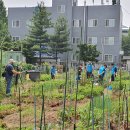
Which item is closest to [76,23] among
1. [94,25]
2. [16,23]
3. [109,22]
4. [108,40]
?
[94,25]

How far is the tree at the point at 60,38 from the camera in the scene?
41500 mm

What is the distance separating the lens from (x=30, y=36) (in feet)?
134

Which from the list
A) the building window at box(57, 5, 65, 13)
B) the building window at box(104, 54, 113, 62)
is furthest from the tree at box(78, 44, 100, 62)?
the building window at box(57, 5, 65, 13)

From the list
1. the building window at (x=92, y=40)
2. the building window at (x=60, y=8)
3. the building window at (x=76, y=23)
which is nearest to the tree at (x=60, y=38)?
the building window at (x=76, y=23)

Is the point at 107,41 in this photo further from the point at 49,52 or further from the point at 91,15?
the point at 49,52

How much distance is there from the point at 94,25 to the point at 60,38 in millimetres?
5343

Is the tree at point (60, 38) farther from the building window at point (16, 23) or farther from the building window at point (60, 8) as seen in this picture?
the building window at point (16, 23)

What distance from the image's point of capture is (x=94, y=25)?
44.7 meters

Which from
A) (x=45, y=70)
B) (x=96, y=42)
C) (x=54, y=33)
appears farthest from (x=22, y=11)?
(x=45, y=70)

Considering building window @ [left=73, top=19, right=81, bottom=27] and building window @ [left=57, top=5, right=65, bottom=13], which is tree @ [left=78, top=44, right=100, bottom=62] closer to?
building window @ [left=73, top=19, right=81, bottom=27]

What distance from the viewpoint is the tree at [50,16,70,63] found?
41.5 metres

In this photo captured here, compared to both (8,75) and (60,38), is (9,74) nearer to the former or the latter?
(8,75)

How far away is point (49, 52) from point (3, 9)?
625 inches

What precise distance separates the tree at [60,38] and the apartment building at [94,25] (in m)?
2.63
